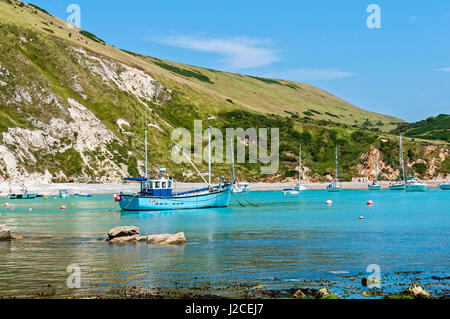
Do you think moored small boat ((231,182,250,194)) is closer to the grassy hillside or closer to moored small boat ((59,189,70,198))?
the grassy hillside

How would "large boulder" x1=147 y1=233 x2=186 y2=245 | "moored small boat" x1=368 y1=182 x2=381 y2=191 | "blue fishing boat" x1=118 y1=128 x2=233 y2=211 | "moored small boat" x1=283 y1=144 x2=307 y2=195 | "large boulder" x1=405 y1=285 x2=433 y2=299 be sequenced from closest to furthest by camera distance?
Result: "large boulder" x1=405 y1=285 x2=433 y2=299
"large boulder" x1=147 y1=233 x2=186 y2=245
"blue fishing boat" x1=118 y1=128 x2=233 y2=211
"moored small boat" x1=283 y1=144 x2=307 y2=195
"moored small boat" x1=368 y1=182 x2=381 y2=191

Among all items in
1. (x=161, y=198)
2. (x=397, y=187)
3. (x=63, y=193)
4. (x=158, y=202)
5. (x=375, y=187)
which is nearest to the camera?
(x=161, y=198)

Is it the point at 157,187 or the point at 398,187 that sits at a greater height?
the point at 157,187

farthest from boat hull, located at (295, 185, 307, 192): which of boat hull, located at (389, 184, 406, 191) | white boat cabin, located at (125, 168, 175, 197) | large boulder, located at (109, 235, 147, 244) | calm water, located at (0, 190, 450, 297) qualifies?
large boulder, located at (109, 235, 147, 244)

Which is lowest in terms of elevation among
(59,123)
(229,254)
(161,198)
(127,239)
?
(229,254)

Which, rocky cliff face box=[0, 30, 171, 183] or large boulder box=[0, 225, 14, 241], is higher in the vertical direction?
rocky cliff face box=[0, 30, 171, 183]

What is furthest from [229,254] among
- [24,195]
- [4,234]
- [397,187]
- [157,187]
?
[397,187]

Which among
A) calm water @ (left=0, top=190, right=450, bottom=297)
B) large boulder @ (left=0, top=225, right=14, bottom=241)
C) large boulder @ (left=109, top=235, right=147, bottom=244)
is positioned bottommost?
calm water @ (left=0, top=190, right=450, bottom=297)

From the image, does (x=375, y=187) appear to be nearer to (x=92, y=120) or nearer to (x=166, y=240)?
(x=92, y=120)

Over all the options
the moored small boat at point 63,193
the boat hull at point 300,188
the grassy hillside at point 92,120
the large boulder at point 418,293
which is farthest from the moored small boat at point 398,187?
the large boulder at point 418,293

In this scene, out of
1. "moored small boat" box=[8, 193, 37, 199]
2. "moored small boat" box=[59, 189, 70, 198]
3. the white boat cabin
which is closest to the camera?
the white boat cabin

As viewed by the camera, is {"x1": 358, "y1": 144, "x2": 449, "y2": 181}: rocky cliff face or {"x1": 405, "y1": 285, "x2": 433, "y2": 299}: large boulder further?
{"x1": 358, "y1": 144, "x2": 449, "y2": 181}: rocky cliff face

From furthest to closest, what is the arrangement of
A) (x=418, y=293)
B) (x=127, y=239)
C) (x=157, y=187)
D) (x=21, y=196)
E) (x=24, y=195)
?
(x=24, y=195), (x=21, y=196), (x=157, y=187), (x=127, y=239), (x=418, y=293)
